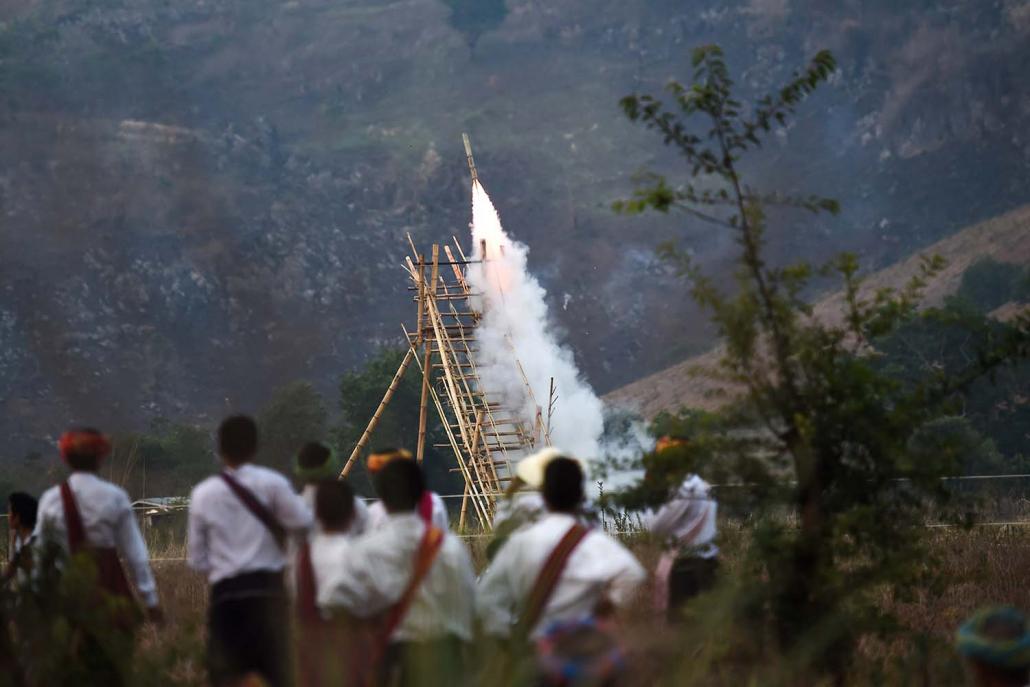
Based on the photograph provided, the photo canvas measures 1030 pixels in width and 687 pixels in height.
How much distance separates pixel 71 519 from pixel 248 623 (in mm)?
1163

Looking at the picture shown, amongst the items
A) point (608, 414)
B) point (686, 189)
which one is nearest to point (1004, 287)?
point (608, 414)

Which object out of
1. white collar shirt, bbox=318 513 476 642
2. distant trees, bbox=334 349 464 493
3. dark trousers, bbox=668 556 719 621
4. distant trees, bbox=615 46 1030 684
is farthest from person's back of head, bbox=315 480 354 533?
distant trees, bbox=334 349 464 493

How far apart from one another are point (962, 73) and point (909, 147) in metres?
5.29

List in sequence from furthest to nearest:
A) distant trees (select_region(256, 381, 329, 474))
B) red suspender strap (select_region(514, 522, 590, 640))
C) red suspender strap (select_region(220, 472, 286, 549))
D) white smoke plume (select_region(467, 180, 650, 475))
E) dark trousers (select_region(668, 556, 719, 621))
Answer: distant trees (select_region(256, 381, 329, 474)) < white smoke plume (select_region(467, 180, 650, 475)) < dark trousers (select_region(668, 556, 719, 621)) < red suspender strap (select_region(220, 472, 286, 549)) < red suspender strap (select_region(514, 522, 590, 640))

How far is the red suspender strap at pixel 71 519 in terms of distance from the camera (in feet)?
23.4

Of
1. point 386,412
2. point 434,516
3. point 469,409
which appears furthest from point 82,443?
point 386,412

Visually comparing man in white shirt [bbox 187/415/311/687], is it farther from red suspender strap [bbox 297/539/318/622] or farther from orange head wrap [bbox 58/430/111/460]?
orange head wrap [bbox 58/430/111/460]

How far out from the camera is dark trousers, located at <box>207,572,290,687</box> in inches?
256

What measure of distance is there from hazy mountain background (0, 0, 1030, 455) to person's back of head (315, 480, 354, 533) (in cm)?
5978

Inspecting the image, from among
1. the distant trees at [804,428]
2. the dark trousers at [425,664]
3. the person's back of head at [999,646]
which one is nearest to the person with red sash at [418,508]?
the dark trousers at [425,664]

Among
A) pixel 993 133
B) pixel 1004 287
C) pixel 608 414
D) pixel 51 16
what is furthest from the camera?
pixel 51 16

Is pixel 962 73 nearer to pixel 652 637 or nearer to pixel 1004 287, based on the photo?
pixel 1004 287

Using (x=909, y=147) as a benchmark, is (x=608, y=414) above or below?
below

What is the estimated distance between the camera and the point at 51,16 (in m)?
92.8
